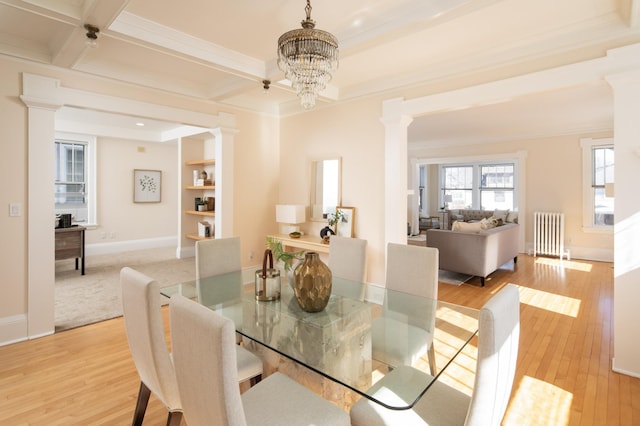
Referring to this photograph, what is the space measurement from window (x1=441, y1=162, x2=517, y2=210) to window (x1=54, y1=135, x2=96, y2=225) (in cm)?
912

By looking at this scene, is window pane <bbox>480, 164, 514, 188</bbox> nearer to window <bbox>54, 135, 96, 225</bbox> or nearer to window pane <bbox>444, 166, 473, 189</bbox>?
window pane <bbox>444, 166, 473, 189</bbox>

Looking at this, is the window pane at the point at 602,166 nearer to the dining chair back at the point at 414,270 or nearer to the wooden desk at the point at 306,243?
the wooden desk at the point at 306,243

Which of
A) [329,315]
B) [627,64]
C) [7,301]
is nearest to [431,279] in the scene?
[329,315]

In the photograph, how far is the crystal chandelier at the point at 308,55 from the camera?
192 centimetres

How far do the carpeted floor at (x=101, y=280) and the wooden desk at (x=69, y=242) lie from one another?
34 cm

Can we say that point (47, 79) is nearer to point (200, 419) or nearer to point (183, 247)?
point (200, 419)

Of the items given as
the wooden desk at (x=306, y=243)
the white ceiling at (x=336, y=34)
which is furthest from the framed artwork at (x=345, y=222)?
the white ceiling at (x=336, y=34)

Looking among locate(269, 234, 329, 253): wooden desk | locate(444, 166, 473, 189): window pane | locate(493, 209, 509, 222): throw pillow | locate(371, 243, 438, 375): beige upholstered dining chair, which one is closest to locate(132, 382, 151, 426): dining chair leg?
locate(371, 243, 438, 375): beige upholstered dining chair

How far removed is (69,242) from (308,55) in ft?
16.6

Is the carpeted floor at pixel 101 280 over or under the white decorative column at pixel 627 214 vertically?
under

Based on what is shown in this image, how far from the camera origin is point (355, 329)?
1750 mm

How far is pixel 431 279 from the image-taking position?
235 centimetres

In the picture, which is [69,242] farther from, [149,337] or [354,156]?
[149,337]

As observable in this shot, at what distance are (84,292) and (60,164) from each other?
354 centimetres
